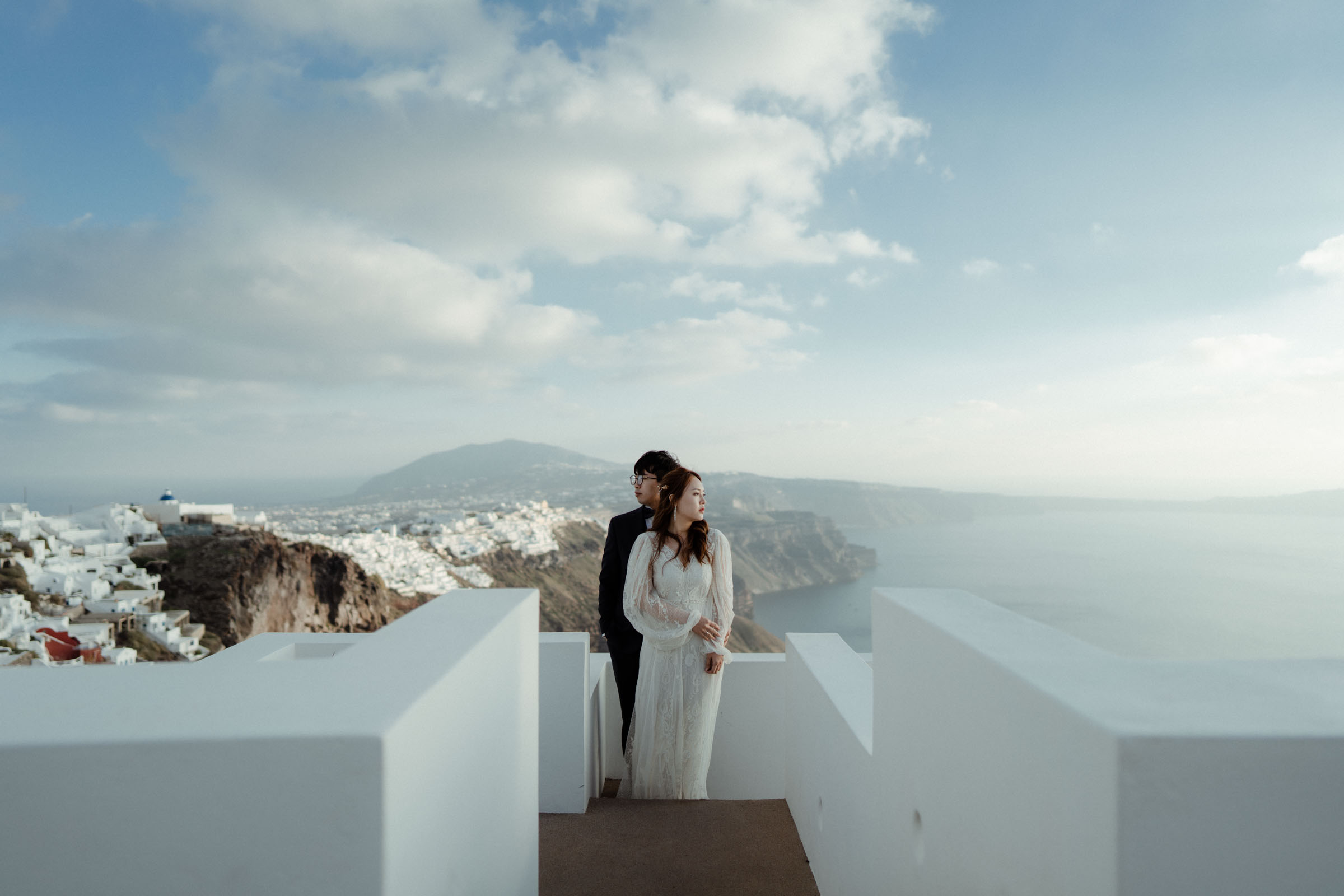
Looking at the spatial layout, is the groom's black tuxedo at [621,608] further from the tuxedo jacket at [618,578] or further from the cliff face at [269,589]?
the cliff face at [269,589]

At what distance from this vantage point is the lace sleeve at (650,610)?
124 inches

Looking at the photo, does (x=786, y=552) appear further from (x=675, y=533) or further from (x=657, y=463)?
(x=675, y=533)

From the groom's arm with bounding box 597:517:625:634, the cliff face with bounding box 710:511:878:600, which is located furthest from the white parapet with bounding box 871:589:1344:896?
the cliff face with bounding box 710:511:878:600

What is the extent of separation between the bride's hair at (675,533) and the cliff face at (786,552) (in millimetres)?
14726

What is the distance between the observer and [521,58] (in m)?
20.0

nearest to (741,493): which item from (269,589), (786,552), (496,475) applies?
(786,552)

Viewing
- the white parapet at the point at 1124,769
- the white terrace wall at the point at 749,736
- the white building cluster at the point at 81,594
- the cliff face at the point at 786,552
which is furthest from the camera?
the white building cluster at the point at 81,594

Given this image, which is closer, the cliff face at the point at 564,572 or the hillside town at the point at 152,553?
the cliff face at the point at 564,572

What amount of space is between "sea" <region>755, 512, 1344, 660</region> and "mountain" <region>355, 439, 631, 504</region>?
11450mm

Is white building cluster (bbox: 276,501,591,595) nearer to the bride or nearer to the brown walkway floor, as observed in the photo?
the bride

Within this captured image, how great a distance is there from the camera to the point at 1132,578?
119 feet

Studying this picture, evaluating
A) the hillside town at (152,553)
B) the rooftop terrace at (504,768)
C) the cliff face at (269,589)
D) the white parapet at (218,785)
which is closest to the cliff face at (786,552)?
the hillside town at (152,553)

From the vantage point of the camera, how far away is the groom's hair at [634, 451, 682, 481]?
11.3 ft

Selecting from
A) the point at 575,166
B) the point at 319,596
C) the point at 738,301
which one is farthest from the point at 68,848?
the point at 738,301
